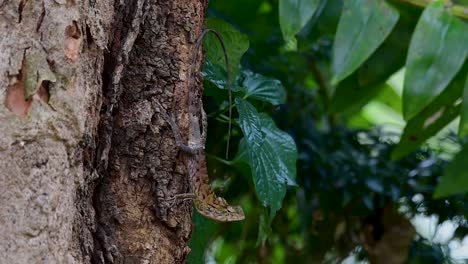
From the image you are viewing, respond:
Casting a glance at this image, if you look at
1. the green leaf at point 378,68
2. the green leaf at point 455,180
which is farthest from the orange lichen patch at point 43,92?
the green leaf at point 455,180

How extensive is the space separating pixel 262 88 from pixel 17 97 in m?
0.56

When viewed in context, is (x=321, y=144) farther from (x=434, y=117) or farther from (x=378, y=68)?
(x=378, y=68)

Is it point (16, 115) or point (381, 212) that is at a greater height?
point (16, 115)

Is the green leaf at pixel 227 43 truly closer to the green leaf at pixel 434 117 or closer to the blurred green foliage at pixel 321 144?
the blurred green foliage at pixel 321 144

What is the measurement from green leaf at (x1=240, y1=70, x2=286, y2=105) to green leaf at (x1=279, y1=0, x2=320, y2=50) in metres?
0.20

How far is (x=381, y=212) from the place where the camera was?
1.81 m

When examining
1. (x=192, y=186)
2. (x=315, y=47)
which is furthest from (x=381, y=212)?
(x=192, y=186)

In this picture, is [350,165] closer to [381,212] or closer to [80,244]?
[381,212]

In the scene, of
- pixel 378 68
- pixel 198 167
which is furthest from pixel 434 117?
pixel 198 167

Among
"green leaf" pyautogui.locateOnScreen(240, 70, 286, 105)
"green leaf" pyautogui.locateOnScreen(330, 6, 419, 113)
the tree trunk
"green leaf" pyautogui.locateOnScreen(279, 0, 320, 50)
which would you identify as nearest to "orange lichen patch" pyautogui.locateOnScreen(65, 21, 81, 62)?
the tree trunk

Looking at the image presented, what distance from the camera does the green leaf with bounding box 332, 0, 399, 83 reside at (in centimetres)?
105

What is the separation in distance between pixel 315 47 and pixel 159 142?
115 cm

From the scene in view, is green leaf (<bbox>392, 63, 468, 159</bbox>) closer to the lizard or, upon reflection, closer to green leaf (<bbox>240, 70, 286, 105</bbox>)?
green leaf (<bbox>240, 70, 286, 105</bbox>)

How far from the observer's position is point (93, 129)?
0.87 metres
